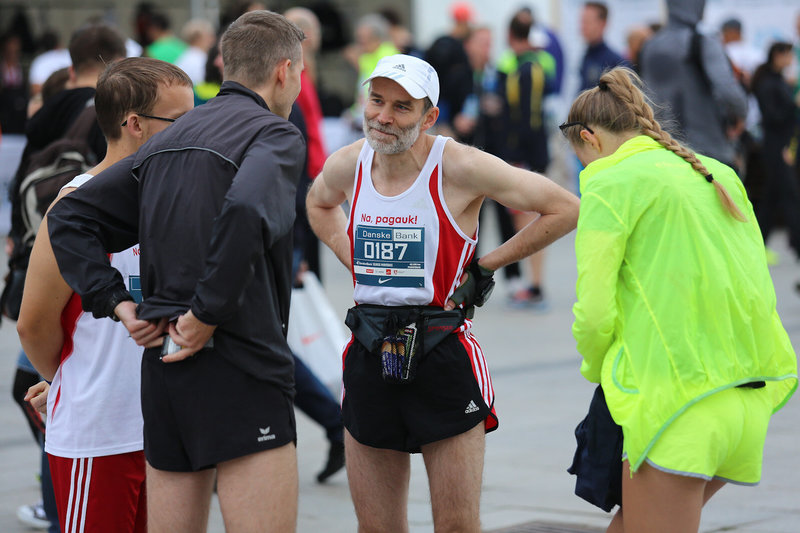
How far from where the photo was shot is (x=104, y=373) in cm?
351

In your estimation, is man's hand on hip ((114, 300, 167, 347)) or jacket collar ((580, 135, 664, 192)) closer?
man's hand on hip ((114, 300, 167, 347))

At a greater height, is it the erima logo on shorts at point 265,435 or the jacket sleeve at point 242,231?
the jacket sleeve at point 242,231

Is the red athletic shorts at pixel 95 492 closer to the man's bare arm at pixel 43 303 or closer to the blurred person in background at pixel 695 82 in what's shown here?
the man's bare arm at pixel 43 303

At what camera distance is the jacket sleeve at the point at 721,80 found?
7578 mm

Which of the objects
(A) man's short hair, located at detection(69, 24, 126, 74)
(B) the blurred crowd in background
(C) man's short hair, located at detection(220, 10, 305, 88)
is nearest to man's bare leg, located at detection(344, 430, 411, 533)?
(C) man's short hair, located at detection(220, 10, 305, 88)

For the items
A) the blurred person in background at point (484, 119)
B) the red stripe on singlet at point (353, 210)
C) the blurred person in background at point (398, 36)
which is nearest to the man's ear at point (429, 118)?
the red stripe on singlet at point (353, 210)

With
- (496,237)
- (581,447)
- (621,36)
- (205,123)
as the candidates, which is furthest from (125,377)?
→ (621,36)

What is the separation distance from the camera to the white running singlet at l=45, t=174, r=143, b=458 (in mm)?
3480

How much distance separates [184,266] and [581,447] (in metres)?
1.31

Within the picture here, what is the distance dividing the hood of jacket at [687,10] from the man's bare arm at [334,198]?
14.8 feet

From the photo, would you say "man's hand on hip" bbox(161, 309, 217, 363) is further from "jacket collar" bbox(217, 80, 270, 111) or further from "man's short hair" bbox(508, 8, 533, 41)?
"man's short hair" bbox(508, 8, 533, 41)

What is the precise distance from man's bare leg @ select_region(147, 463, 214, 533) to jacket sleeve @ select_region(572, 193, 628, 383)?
1.11 meters

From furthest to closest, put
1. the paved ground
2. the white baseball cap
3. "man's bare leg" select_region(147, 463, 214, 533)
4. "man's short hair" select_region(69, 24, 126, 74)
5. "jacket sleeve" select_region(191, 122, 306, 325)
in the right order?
"man's short hair" select_region(69, 24, 126, 74), the paved ground, the white baseball cap, "man's bare leg" select_region(147, 463, 214, 533), "jacket sleeve" select_region(191, 122, 306, 325)

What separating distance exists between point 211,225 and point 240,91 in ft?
1.41
